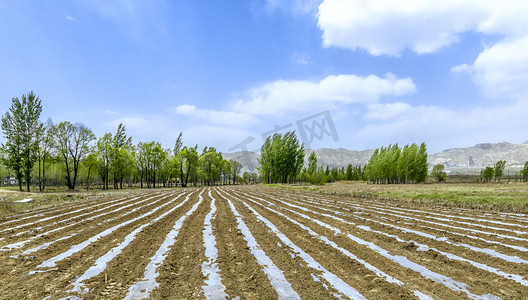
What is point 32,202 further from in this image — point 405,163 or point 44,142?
point 405,163

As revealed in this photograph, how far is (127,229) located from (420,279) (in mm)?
9152

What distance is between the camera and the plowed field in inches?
178

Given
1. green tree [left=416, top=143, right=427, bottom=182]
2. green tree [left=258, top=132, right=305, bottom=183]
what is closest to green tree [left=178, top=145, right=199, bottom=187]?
green tree [left=258, top=132, right=305, bottom=183]

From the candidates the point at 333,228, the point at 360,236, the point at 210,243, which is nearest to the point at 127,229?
the point at 210,243

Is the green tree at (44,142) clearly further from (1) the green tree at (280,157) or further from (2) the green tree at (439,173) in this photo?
(2) the green tree at (439,173)

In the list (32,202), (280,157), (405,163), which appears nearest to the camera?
(32,202)

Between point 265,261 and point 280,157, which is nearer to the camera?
point 265,261

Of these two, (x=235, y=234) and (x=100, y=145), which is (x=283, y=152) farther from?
(x=235, y=234)

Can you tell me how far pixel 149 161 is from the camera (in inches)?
2315

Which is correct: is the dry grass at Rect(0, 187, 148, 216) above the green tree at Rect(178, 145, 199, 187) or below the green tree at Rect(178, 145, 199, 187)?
below

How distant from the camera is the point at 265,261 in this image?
603 cm

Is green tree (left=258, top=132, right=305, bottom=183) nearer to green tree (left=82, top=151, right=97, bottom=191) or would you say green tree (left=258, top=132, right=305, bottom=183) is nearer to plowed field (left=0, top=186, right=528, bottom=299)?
green tree (left=82, top=151, right=97, bottom=191)

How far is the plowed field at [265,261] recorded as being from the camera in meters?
4.53

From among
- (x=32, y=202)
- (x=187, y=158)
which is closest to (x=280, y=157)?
(x=187, y=158)
